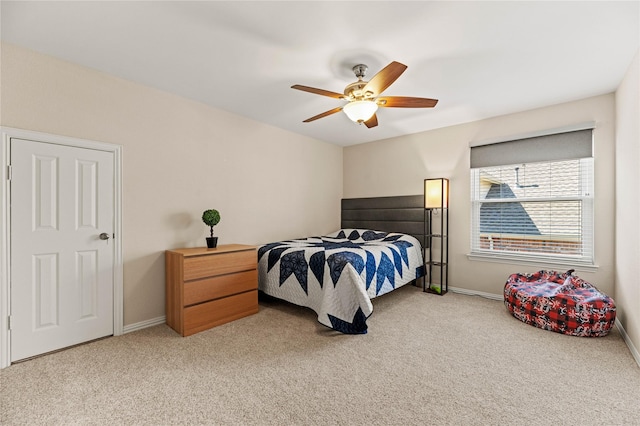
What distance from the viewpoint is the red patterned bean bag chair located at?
2.50 metres

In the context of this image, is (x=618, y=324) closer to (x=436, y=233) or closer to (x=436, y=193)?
(x=436, y=233)

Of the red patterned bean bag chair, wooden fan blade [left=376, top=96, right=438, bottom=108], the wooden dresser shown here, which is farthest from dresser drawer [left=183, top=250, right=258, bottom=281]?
the red patterned bean bag chair

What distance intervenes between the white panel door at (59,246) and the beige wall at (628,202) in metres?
4.32

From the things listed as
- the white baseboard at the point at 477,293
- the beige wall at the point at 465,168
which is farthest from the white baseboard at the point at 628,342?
the white baseboard at the point at 477,293

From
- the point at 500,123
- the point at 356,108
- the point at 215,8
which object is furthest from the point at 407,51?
the point at 500,123

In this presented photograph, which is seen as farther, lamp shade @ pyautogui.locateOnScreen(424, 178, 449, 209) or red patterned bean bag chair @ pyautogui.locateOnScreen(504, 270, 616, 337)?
lamp shade @ pyautogui.locateOnScreen(424, 178, 449, 209)

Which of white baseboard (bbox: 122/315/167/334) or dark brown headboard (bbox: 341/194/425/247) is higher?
dark brown headboard (bbox: 341/194/425/247)

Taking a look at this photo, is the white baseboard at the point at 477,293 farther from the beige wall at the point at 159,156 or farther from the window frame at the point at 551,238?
→ the beige wall at the point at 159,156

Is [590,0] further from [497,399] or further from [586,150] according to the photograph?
[497,399]

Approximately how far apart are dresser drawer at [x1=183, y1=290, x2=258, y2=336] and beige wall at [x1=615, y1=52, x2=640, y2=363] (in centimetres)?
325

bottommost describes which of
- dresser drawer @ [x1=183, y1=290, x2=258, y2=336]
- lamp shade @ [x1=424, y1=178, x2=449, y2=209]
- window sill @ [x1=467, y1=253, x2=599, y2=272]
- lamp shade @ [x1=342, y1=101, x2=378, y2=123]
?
dresser drawer @ [x1=183, y1=290, x2=258, y2=336]

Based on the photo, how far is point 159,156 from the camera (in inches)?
115

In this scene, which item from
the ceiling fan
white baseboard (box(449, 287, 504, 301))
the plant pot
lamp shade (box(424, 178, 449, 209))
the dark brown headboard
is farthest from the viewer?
the dark brown headboard

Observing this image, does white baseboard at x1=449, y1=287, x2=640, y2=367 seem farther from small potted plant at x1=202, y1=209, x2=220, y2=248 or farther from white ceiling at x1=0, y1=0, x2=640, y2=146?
small potted plant at x1=202, y1=209, x2=220, y2=248
